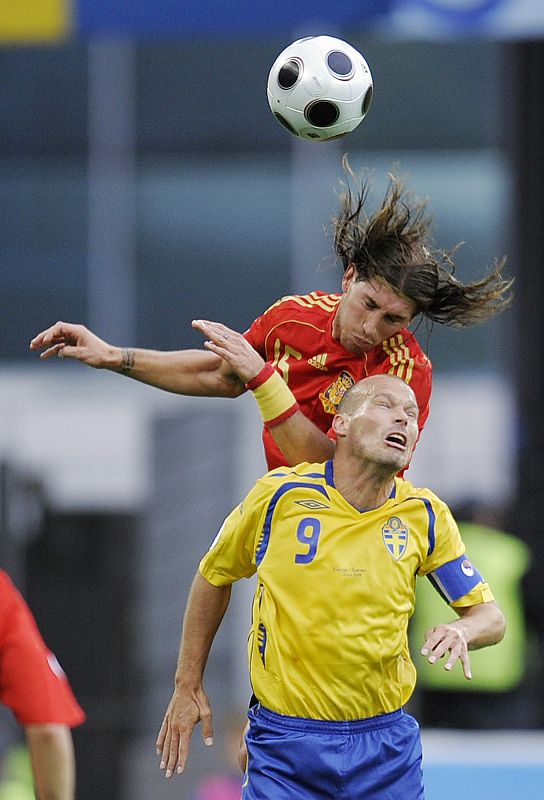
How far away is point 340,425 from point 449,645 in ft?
2.87

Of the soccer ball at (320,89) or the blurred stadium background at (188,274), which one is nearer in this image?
the soccer ball at (320,89)

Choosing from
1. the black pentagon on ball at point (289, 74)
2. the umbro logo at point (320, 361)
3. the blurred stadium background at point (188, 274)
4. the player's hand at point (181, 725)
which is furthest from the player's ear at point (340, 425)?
the blurred stadium background at point (188, 274)

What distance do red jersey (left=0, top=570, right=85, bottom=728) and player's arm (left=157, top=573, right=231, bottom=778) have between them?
368mm

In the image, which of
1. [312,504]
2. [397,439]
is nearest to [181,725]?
[312,504]

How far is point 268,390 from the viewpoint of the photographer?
5.82 m

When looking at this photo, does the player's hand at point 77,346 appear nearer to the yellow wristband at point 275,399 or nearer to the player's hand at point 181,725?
the yellow wristband at point 275,399

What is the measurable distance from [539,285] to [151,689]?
502 centimetres

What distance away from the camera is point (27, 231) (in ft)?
58.9

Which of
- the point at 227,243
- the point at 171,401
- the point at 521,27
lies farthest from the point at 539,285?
the point at 227,243

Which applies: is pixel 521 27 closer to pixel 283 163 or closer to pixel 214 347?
pixel 283 163

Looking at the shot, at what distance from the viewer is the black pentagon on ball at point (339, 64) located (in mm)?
6398

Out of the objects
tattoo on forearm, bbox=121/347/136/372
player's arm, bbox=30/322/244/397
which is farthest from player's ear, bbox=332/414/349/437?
tattoo on forearm, bbox=121/347/136/372

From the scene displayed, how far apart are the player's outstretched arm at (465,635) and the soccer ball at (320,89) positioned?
1909 millimetres

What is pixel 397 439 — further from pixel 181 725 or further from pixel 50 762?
pixel 50 762
